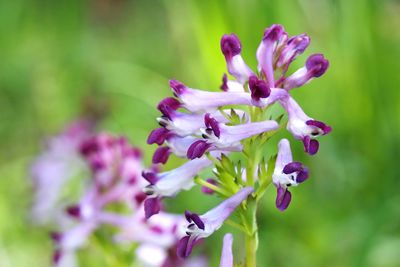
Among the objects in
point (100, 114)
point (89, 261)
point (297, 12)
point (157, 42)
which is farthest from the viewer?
point (157, 42)

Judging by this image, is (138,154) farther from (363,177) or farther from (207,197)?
(363,177)

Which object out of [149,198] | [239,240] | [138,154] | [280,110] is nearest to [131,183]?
[138,154]

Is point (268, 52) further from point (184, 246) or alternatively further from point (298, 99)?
point (298, 99)

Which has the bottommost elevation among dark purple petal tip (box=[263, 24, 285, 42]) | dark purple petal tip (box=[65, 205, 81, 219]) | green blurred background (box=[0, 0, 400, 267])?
dark purple petal tip (box=[263, 24, 285, 42])

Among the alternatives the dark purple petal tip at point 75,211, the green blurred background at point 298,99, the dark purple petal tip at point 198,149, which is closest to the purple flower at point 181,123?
the dark purple petal tip at point 198,149

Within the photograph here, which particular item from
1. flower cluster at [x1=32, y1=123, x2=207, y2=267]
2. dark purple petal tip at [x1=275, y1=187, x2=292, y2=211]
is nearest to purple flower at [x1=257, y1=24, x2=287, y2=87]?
dark purple petal tip at [x1=275, y1=187, x2=292, y2=211]

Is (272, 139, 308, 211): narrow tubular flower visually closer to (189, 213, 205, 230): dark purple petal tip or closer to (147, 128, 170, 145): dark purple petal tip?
(189, 213, 205, 230): dark purple petal tip
